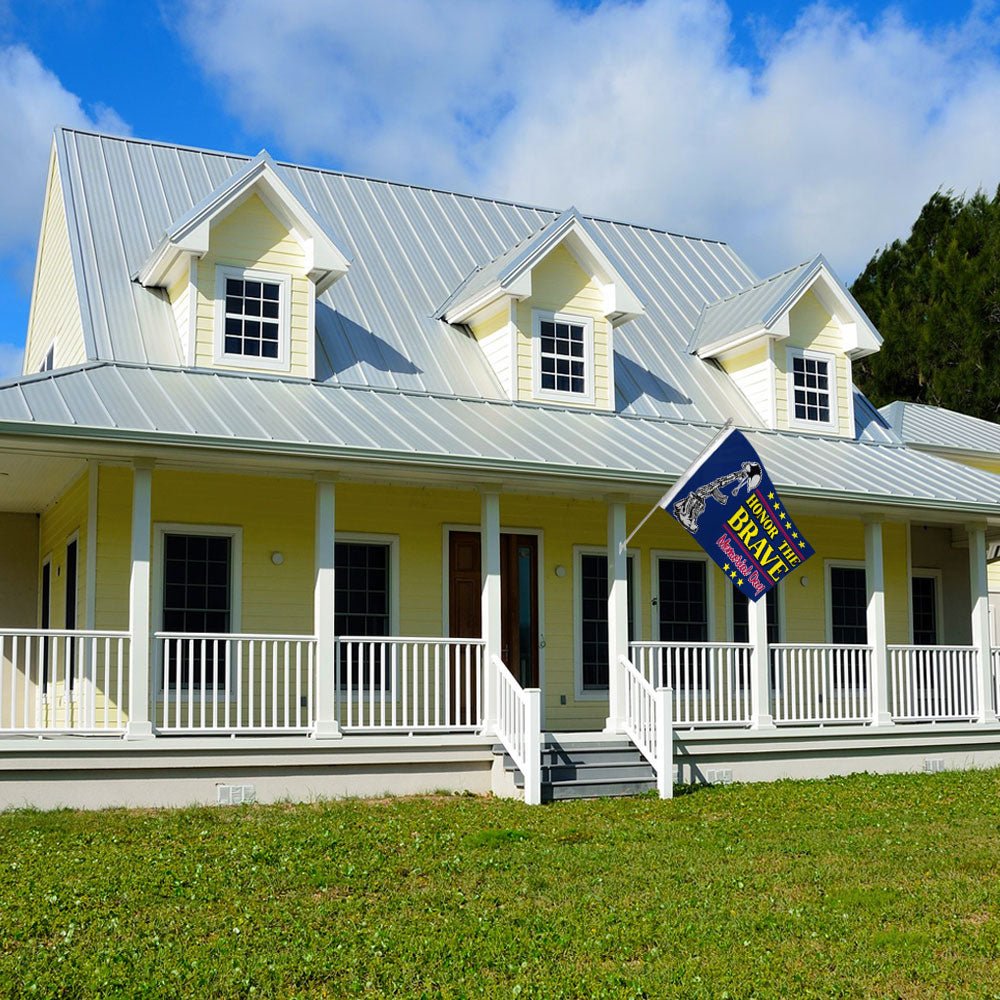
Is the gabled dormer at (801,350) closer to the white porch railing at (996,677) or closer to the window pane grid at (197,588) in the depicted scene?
the white porch railing at (996,677)

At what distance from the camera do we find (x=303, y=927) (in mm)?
8211

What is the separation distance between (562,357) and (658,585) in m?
3.25

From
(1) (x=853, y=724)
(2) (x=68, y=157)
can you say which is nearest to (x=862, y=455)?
(1) (x=853, y=724)

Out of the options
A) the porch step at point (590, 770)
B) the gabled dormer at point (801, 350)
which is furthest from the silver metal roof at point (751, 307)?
the porch step at point (590, 770)

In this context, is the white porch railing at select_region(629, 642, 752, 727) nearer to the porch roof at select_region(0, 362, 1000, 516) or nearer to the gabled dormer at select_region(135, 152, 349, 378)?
the porch roof at select_region(0, 362, 1000, 516)

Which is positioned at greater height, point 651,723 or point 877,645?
point 877,645

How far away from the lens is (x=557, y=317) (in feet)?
56.9

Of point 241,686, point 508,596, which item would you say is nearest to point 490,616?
point 508,596

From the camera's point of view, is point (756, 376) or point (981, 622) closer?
point (981, 622)

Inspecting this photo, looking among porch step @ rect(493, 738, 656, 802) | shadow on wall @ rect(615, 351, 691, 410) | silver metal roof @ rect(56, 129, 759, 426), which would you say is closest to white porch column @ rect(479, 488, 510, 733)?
porch step @ rect(493, 738, 656, 802)

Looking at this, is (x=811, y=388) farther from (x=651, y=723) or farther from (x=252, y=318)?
(x=252, y=318)

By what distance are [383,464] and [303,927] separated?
604cm

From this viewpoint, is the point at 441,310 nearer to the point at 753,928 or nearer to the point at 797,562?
the point at 797,562

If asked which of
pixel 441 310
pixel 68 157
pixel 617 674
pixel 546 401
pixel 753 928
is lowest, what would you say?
pixel 753 928
